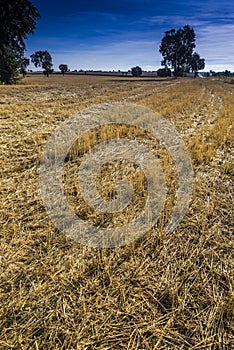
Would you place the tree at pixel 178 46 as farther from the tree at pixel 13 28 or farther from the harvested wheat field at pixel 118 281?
the harvested wheat field at pixel 118 281

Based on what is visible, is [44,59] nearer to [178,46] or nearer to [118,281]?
[178,46]

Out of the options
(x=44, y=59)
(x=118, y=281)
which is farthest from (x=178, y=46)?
(x=118, y=281)

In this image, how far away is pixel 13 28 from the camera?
62.2ft

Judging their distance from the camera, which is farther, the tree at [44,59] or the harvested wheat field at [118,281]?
the tree at [44,59]

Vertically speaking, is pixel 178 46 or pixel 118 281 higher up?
pixel 178 46

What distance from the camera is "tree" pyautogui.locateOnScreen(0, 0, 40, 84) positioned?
59.4 ft

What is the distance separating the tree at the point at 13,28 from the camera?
18094 millimetres

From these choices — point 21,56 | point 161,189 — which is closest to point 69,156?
point 161,189

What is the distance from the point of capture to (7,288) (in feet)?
7.27

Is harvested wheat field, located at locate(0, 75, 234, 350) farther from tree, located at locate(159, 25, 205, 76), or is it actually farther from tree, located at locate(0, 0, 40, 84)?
tree, located at locate(159, 25, 205, 76)

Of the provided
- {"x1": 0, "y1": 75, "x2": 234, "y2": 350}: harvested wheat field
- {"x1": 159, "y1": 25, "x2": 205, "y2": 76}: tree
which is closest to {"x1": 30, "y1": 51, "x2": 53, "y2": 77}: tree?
{"x1": 159, "y1": 25, "x2": 205, "y2": 76}: tree

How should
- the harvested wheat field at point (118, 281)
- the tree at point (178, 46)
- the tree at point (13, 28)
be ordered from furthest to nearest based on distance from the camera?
the tree at point (178, 46), the tree at point (13, 28), the harvested wheat field at point (118, 281)

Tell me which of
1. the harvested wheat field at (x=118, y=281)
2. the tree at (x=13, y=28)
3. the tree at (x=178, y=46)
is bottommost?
the harvested wheat field at (x=118, y=281)

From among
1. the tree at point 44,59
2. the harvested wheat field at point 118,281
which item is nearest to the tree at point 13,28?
the harvested wheat field at point 118,281
